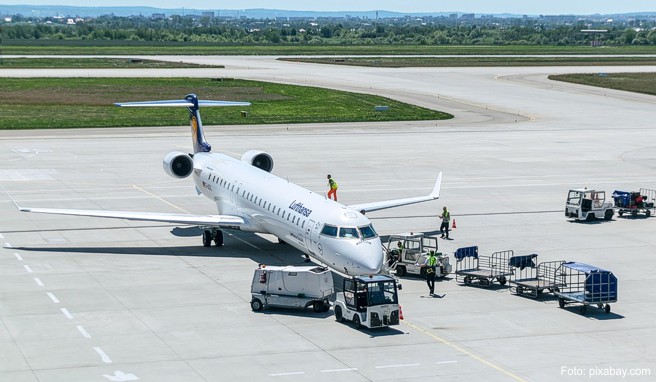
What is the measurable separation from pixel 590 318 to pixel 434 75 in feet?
388

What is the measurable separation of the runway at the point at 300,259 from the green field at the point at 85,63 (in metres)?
72.3

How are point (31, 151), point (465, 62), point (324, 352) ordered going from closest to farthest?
1. point (324, 352)
2. point (31, 151)
3. point (465, 62)

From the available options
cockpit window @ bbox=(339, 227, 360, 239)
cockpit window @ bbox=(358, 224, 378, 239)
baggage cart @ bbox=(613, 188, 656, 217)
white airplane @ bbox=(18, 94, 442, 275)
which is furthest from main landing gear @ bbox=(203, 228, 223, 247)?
baggage cart @ bbox=(613, 188, 656, 217)

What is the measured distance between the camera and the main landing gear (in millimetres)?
44188

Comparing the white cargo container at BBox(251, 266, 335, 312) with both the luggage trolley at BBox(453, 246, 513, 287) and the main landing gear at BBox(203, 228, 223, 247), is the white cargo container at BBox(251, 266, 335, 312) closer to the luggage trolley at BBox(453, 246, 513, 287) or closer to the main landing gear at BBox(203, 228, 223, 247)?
the luggage trolley at BBox(453, 246, 513, 287)

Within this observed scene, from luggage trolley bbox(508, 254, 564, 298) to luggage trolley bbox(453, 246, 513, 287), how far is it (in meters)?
0.43

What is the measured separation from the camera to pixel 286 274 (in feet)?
111

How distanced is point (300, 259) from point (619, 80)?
106417 millimetres

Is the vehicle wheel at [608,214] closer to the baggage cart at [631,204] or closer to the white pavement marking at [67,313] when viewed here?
the baggage cart at [631,204]

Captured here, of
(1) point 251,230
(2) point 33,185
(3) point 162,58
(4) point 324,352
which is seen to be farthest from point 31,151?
(3) point 162,58

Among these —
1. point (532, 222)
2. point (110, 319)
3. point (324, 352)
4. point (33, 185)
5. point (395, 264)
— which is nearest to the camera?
point (324, 352)

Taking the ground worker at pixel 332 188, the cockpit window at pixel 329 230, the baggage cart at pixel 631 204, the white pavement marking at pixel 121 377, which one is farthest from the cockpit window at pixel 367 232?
the baggage cart at pixel 631 204

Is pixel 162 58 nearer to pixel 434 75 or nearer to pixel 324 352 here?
pixel 434 75

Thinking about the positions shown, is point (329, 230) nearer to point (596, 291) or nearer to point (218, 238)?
point (596, 291)
